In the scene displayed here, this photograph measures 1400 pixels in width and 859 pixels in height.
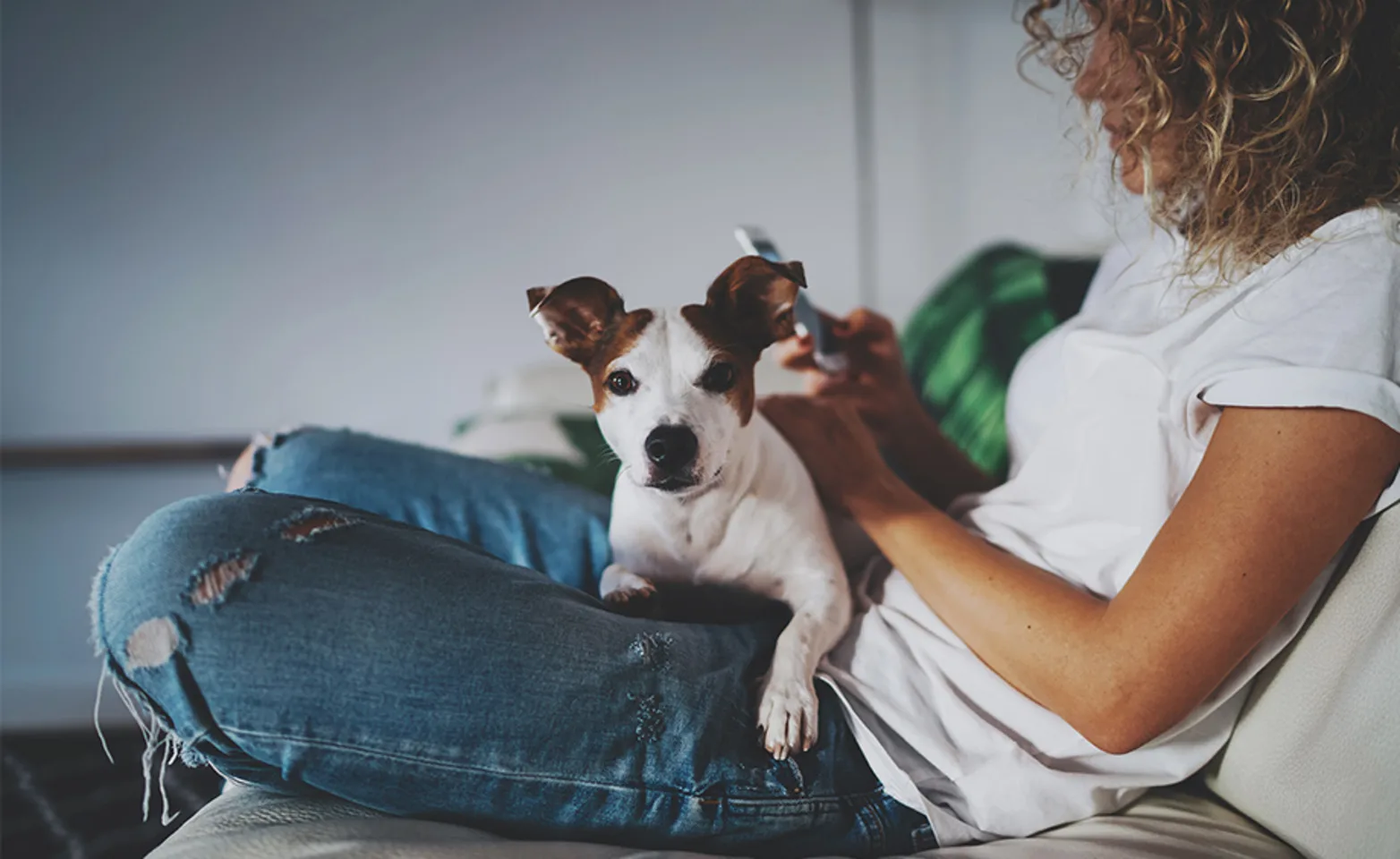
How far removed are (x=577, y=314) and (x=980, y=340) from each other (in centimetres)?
106

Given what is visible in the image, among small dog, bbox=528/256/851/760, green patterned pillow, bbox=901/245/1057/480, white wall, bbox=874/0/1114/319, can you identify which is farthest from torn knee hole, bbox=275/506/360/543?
white wall, bbox=874/0/1114/319

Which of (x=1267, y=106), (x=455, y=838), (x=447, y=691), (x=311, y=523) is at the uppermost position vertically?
(x=1267, y=106)

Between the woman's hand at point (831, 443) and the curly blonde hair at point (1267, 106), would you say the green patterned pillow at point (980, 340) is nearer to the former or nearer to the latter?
the woman's hand at point (831, 443)

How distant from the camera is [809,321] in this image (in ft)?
3.58

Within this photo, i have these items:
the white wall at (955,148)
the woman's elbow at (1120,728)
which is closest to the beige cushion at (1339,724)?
the woman's elbow at (1120,728)

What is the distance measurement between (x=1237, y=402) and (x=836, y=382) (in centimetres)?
60

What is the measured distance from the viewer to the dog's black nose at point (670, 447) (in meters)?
0.84

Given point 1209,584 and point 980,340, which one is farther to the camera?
point 980,340

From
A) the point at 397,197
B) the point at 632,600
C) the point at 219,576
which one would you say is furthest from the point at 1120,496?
the point at 397,197

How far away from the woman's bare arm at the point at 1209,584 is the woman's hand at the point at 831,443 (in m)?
0.25

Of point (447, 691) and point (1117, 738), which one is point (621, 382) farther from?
point (1117, 738)

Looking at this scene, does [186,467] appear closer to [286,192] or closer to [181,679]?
[286,192]

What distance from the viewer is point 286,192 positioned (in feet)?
8.32

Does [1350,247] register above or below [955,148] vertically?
below
